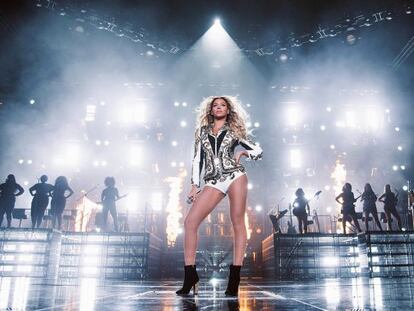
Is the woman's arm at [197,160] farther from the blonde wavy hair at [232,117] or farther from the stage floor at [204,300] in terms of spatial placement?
the stage floor at [204,300]

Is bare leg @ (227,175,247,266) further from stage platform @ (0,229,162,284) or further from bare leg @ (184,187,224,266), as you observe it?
stage platform @ (0,229,162,284)

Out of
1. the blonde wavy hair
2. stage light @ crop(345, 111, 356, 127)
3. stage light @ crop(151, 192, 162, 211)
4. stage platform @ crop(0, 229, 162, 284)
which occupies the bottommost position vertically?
stage platform @ crop(0, 229, 162, 284)

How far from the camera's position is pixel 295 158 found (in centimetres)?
2959

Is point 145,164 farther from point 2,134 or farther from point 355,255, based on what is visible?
point 355,255

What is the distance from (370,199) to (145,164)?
2017cm

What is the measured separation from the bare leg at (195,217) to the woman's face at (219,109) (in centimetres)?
83

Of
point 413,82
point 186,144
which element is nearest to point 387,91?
point 413,82

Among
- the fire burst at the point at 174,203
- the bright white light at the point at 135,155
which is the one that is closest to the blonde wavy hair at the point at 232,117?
the fire burst at the point at 174,203

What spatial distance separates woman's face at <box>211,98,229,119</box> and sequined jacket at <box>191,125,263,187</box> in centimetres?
13

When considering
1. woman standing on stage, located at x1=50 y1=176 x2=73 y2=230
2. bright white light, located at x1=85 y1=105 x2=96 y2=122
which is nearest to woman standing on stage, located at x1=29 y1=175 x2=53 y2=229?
woman standing on stage, located at x1=50 y1=176 x2=73 y2=230

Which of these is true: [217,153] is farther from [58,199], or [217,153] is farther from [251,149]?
[58,199]

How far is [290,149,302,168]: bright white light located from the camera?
29.2m

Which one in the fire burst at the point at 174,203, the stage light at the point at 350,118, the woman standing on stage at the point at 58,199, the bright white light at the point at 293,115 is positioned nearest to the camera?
the woman standing on stage at the point at 58,199

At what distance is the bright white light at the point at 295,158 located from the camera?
29172mm
